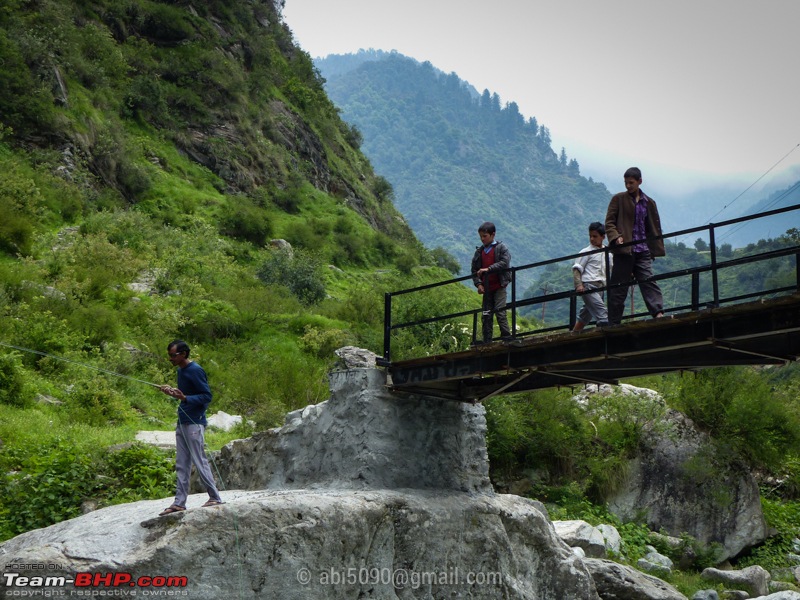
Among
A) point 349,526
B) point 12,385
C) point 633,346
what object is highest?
point 633,346

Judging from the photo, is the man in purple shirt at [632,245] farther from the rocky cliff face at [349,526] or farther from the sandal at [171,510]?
the sandal at [171,510]

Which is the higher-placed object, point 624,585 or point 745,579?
point 624,585

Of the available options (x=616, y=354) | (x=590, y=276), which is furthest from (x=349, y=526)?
(x=590, y=276)

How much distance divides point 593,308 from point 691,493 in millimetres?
16911

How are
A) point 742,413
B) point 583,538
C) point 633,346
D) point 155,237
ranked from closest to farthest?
point 633,346
point 583,538
point 742,413
point 155,237

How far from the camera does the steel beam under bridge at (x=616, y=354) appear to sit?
417 inches

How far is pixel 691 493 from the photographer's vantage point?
26.7 metres

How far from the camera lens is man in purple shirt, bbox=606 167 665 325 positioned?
1182 centimetres

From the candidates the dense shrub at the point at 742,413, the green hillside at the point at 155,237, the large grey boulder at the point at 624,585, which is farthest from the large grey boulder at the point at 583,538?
the dense shrub at the point at 742,413

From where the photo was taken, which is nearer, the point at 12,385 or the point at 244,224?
the point at 12,385

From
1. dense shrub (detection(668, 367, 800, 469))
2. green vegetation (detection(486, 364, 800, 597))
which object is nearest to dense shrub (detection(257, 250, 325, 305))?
green vegetation (detection(486, 364, 800, 597))

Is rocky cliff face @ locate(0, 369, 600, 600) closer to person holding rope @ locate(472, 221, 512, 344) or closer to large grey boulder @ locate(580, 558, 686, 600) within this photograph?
person holding rope @ locate(472, 221, 512, 344)

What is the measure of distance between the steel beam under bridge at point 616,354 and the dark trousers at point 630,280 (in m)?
0.44

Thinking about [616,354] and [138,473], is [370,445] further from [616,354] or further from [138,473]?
[138,473]
